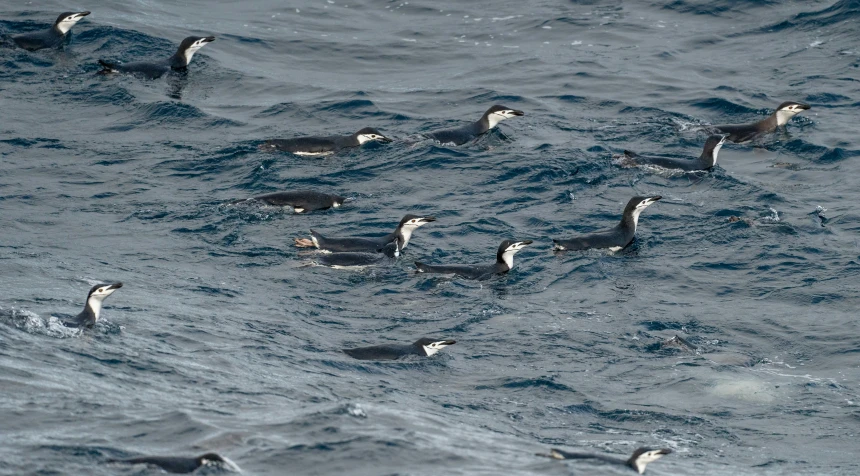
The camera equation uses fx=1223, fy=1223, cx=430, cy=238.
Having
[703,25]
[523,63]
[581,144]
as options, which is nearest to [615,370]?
[581,144]

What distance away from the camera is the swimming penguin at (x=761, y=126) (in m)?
25.7

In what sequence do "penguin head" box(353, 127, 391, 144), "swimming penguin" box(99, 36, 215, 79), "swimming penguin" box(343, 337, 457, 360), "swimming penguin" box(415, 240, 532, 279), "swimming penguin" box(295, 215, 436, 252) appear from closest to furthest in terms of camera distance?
1. "swimming penguin" box(343, 337, 457, 360)
2. "swimming penguin" box(415, 240, 532, 279)
3. "swimming penguin" box(295, 215, 436, 252)
4. "penguin head" box(353, 127, 391, 144)
5. "swimming penguin" box(99, 36, 215, 79)

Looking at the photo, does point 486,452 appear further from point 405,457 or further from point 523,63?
point 523,63

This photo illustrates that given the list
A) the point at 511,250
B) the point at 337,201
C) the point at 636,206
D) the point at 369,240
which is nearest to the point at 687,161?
the point at 636,206

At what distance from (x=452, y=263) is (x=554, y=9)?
16916mm

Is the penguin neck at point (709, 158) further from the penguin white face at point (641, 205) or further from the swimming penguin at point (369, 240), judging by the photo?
the swimming penguin at point (369, 240)

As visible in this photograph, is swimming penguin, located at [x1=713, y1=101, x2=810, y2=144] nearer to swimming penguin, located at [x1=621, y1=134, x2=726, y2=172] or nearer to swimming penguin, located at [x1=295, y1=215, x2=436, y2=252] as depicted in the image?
swimming penguin, located at [x1=621, y1=134, x2=726, y2=172]

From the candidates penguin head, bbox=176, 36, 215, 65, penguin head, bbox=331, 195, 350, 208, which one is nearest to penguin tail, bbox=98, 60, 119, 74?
penguin head, bbox=176, 36, 215, 65

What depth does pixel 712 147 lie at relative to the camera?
2395 cm

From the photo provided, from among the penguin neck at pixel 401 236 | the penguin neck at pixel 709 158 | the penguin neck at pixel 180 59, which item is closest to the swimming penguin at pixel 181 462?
the penguin neck at pixel 401 236

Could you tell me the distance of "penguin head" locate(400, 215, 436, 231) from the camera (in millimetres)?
20625

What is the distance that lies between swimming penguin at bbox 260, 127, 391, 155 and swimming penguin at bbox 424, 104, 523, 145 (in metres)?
1.37

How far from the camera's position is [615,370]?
54.7 feet

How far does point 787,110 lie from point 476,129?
6.56 meters
